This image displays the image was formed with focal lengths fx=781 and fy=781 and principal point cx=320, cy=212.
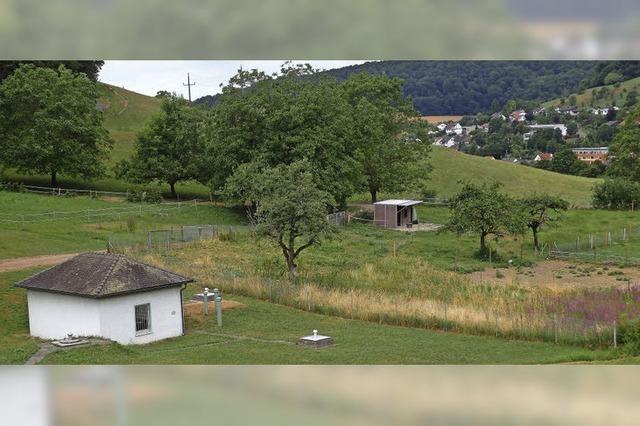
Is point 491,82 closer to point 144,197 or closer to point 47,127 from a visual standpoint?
point 144,197

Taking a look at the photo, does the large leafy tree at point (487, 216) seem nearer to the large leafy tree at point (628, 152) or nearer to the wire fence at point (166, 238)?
the wire fence at point (166, 238)

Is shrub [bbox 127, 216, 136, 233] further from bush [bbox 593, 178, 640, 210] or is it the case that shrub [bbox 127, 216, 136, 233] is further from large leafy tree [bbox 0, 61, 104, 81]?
bush [bbox 593, 178, 640, 210]

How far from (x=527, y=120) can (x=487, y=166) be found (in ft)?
92.9

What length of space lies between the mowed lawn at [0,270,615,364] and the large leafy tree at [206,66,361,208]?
12705mm

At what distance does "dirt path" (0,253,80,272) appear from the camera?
13.9 m

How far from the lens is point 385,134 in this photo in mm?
30266

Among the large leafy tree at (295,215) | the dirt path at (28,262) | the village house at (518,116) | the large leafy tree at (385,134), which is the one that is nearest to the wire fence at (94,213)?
the dirt path at (28,262)

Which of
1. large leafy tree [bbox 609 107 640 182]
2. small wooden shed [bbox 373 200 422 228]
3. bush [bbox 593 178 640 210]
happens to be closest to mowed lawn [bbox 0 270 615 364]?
small wooden shed [bbox 373 200 422 228]

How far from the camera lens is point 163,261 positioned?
14.5m

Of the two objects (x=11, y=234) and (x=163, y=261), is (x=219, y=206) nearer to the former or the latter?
(x=11, y=234)

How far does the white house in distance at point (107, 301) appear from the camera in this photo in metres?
9.91

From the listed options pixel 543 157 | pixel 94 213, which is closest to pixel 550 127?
pixel 543 157

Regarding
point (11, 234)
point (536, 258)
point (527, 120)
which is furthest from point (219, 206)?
point (527, 120)

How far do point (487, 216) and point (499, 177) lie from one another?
57.0 feet
